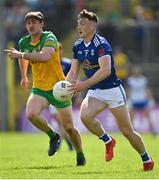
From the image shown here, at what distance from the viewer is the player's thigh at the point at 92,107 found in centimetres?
1297

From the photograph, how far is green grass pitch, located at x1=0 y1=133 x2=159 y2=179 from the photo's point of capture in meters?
12.3

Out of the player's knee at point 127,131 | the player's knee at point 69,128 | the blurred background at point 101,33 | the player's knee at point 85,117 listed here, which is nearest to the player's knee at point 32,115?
the player's knee at point 69,128

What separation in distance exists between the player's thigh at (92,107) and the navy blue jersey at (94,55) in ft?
0.79

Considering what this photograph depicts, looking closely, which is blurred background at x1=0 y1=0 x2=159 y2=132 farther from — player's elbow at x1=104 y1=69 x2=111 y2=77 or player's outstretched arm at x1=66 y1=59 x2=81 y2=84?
player's elbow at x1=104 y1=69 x2=111 y2=77

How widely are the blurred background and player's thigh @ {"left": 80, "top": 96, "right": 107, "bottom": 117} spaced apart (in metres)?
17.2

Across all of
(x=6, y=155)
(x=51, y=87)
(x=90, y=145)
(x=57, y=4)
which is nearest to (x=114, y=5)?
(x=57, y=4)

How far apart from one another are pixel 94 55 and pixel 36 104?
1810 millimetres

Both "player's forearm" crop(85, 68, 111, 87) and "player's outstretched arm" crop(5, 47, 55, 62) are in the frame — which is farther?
"player's outstretched arm" crop(5, 47, 55, 62)

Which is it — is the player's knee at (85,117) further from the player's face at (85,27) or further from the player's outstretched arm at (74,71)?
the player's face at (85,27)

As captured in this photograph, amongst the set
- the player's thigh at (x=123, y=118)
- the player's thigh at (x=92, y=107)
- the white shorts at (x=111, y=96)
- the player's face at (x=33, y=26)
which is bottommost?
the player's thigh at (x=123, y=118)

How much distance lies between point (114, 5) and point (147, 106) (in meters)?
7.73

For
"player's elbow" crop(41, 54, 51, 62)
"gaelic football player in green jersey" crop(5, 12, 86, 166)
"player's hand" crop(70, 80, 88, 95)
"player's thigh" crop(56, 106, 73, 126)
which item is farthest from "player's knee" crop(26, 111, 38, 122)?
"player's hand" crop(70, 80, 88, 95)

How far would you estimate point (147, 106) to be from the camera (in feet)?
92.1

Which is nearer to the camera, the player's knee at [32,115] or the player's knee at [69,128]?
the player's knee at [32,115]
